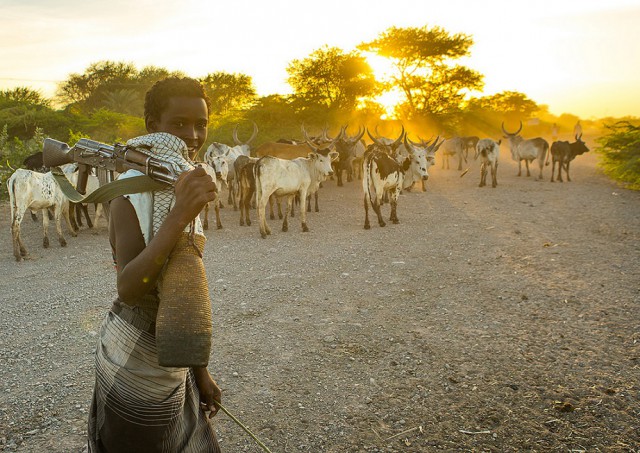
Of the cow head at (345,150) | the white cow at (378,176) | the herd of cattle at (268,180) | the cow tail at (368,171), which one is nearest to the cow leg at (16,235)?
the herd of cattle at (268,180)

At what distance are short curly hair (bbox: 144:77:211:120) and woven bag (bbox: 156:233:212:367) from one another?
0.60m

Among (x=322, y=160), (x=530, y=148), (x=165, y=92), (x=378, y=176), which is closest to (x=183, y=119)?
(x=165, y=92)

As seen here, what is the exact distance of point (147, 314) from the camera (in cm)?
180

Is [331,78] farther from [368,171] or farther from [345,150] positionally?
[368,171]

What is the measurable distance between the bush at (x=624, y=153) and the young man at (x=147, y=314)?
14.4 m

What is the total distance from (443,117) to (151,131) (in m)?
29.4

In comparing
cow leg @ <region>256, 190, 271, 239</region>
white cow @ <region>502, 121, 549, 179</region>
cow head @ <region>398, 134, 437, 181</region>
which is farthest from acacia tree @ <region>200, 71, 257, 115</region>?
cow leg @ <region>256, 190, 271, 239</region>

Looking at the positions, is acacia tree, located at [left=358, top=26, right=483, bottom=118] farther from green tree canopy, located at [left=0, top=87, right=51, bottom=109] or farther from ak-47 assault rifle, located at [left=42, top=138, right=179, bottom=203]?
ak-47 assault rifle, located at [left=42, top=138, right=179, bottom=203]

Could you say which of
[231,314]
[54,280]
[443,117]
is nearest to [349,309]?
[231,314]

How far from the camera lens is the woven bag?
1.49m

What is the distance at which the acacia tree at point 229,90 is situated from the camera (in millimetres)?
27216

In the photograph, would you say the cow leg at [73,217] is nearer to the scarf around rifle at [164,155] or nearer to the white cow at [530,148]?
the scarf around rifle at [164,155]

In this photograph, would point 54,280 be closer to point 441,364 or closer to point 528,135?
point 441,364

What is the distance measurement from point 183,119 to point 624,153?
50.9ft
